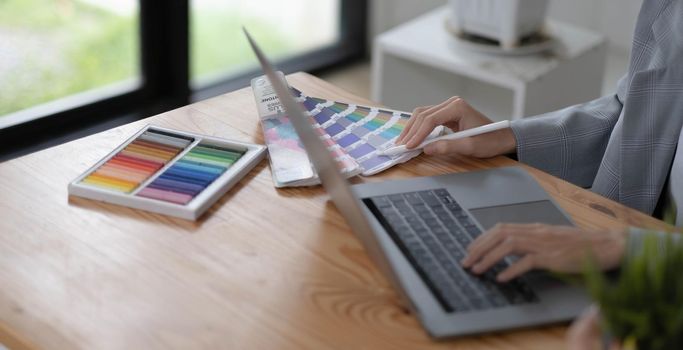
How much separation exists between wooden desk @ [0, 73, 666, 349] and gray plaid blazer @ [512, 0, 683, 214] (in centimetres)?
19

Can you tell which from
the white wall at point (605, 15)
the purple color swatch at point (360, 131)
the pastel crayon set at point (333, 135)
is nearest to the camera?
the pastel crayon set at point (333, 135)

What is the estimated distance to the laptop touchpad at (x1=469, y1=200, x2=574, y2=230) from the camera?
4.14ft

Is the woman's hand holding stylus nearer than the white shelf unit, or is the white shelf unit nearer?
the woman's hand holding stylus

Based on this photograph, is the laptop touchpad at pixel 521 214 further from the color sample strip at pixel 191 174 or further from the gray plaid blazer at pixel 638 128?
the color sample strip at pixel 191 174

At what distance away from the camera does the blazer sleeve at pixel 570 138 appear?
4.99 feet

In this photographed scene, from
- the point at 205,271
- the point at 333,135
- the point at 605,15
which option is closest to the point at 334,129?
the point at 333,135

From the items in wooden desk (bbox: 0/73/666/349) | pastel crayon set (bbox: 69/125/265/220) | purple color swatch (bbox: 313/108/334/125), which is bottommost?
wooden desk (bbox: 0/73/666/349)

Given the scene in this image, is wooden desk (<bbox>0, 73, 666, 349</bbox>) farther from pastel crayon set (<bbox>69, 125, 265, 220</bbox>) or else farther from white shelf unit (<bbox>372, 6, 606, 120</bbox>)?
white shelf unit (<bbox>372, 6, 606, 120</bbox>)

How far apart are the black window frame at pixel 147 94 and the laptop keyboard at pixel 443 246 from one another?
172 centimetres

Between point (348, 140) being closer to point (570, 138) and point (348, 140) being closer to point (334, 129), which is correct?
point (334, 129)

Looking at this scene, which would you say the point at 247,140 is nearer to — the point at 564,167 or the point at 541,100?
the point at 564,167

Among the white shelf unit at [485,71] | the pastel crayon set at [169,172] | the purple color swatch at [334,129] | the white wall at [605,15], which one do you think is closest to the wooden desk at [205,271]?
the pastel crayon set at [169,172]

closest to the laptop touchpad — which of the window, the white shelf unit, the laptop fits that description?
the laptop

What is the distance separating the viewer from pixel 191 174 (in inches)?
52.3
